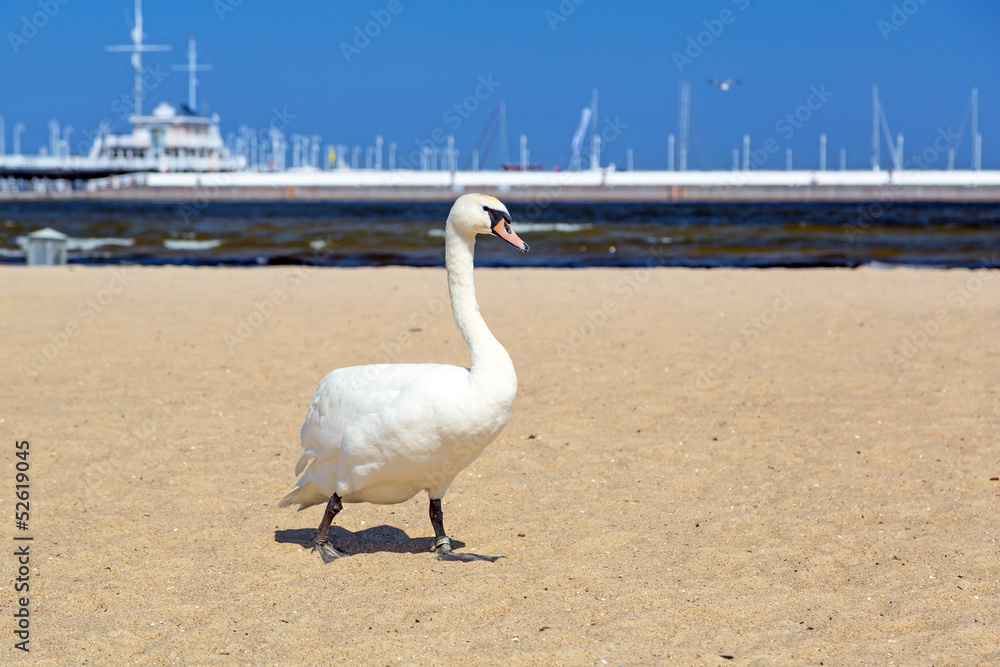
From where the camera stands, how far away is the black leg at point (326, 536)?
15.2ft

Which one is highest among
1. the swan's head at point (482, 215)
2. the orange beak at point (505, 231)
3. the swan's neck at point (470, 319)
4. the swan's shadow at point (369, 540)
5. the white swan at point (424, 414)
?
the swan's head at point (482, 215)

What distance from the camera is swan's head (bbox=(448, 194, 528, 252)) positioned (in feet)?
13.9

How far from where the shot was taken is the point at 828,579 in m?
4.37

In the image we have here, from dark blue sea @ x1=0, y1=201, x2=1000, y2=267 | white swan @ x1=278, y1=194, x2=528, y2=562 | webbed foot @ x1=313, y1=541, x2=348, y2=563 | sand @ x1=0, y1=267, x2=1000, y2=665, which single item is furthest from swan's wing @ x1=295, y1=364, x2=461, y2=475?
dark blue sea @ x1=0, y1=201, x2=1000, y2=267

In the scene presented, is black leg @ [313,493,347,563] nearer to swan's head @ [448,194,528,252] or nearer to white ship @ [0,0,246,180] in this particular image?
swan's head @ [448,194,528,252]

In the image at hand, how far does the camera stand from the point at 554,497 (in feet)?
18.7

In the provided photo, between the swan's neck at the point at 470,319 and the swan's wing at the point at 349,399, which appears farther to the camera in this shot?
the swan's wing at the point at 349,399

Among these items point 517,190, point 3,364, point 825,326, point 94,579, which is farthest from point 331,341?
point 517,190

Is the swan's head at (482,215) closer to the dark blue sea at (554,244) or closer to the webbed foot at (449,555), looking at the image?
the webbed foot at (449,555)

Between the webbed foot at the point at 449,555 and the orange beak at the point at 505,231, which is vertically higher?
the orange beak at the point at 505,231

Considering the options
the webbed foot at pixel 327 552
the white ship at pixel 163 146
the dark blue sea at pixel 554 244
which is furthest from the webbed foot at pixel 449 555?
the white ship at pixel 163 146

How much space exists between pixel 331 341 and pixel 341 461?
19.0 ft

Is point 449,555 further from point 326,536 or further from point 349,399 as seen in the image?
point 349,399

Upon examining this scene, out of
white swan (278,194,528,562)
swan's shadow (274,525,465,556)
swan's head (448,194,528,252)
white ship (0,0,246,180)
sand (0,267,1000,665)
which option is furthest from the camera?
white ship (0,0,246,180)
